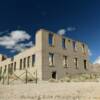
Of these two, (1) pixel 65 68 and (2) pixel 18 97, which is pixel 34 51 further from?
(2) pixel 18 97

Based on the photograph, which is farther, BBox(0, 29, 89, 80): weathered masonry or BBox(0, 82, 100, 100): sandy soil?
BBox(0, 29, 89, 80): weathered masonry

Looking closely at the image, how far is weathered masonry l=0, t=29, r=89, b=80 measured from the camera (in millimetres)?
28047

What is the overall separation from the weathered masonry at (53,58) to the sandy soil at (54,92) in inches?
401

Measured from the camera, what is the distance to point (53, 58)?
29.7 metres

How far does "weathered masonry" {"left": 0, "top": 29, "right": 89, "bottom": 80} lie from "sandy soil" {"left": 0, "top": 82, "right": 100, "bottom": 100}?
10192 millimetres

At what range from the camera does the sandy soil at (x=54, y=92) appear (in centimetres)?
1539

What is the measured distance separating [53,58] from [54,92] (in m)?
13.7

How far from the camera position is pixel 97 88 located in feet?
50.6

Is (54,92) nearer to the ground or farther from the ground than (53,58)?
nearer to the ground

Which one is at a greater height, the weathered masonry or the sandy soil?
the weathered masonry

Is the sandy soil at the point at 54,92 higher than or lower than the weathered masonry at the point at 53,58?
lower

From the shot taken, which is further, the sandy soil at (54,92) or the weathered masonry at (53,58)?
the weathered masonry at (53,58)

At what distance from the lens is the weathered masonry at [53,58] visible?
2805 cm

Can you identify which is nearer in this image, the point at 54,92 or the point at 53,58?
the point at 54,92
